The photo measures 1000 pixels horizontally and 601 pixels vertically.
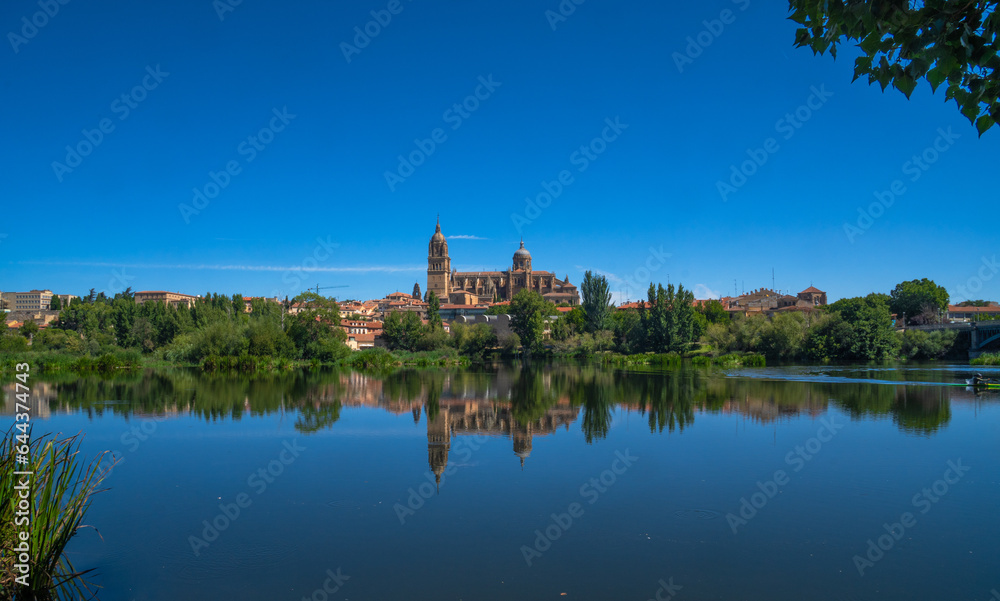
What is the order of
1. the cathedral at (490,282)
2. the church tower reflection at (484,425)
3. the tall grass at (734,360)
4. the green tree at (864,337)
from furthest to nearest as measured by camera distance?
the cathedral at (490,282) → the green tree at (864,337) → the tall grass at (734,360) → the church tower reflection at (484,425)

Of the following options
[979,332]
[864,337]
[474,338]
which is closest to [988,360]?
[864,337]

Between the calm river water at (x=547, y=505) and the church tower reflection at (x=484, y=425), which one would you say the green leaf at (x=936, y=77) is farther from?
the church tower reflection at (x=484, y=425)

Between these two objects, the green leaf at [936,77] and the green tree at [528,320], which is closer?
the green leaf at [936,77]

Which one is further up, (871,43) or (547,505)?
(871,43)

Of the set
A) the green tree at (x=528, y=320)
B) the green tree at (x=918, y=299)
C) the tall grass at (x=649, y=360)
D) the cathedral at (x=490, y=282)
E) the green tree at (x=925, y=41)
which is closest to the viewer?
the green tree at (x=925, y=41)

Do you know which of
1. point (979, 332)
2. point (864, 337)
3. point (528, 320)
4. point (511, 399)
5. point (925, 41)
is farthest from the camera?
point (528, 320)

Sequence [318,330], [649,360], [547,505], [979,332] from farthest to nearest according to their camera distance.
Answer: [979,332] < [649,360] < [318,330] < [547,505]

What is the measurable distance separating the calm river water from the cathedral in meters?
106

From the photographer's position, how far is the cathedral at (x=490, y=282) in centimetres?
12356

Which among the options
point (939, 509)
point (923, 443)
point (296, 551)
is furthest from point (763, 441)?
point (296, 551)

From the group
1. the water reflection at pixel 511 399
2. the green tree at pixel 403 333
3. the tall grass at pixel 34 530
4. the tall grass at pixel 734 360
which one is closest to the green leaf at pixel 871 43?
the tall grass at pixel 34 530

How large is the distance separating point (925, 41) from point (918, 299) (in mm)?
88652

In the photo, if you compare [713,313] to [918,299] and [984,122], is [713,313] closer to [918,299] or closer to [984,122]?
[918,299]

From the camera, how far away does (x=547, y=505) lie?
25.6 feet
